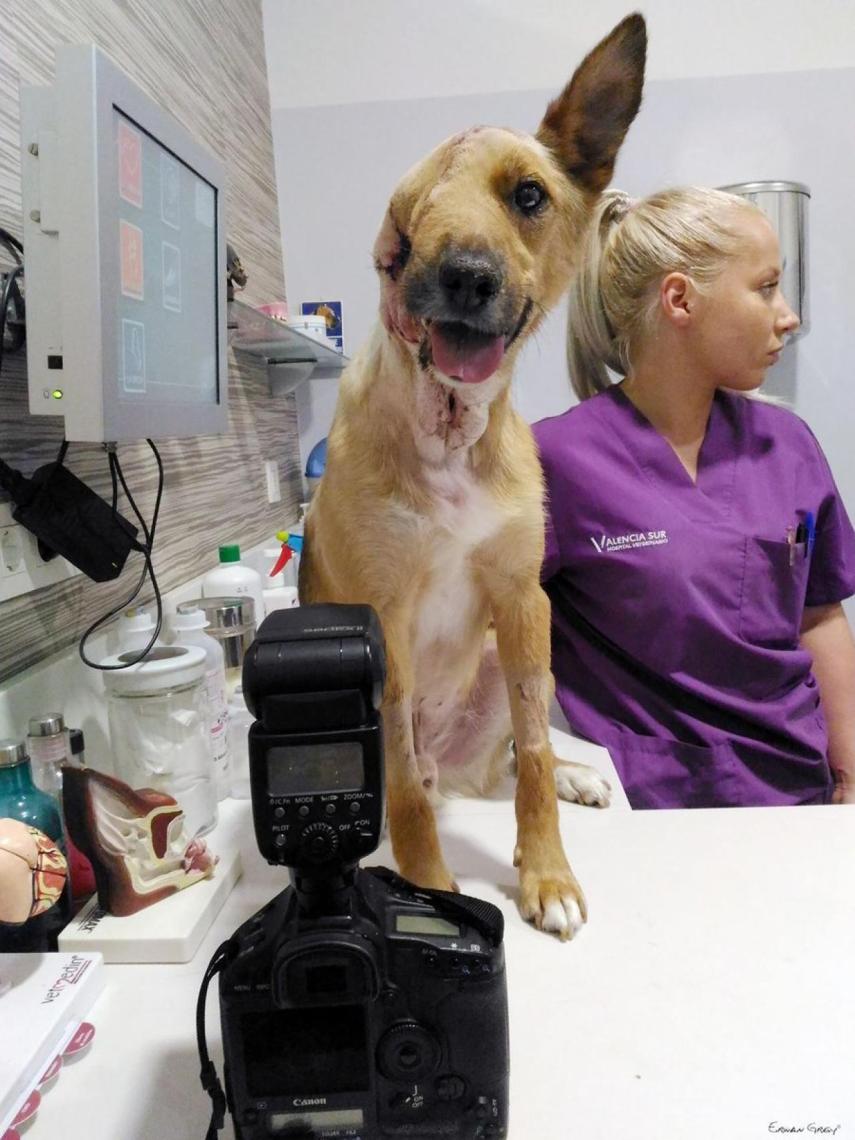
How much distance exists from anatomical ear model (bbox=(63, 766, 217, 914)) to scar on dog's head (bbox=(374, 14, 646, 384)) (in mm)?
434

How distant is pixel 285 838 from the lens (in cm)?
41

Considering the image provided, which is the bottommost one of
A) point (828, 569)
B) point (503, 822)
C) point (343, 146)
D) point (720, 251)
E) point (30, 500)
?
point (503, 822)

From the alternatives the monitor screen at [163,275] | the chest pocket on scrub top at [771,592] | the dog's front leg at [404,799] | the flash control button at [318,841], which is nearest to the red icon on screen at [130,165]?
the monitor screen at [163,275]

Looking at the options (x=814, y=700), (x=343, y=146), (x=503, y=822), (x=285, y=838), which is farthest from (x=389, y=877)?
(x=343, y=146)

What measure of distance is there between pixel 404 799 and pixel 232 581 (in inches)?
22.1

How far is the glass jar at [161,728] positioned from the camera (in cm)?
76

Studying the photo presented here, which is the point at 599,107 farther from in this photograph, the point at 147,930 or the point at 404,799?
the point at 147,930

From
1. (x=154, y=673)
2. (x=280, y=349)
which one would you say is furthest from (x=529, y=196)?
(x=280, y=349)

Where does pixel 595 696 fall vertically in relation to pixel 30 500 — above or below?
below

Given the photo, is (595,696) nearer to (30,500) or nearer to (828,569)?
(828,569)

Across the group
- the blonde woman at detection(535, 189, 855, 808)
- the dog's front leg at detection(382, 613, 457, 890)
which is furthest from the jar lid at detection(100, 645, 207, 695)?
the blonde woman at detection(535, 189, 855, 808)

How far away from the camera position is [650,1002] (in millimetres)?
556

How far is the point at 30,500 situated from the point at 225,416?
0.30m

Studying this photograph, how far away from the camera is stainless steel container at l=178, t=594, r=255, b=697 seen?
1.05 meters
